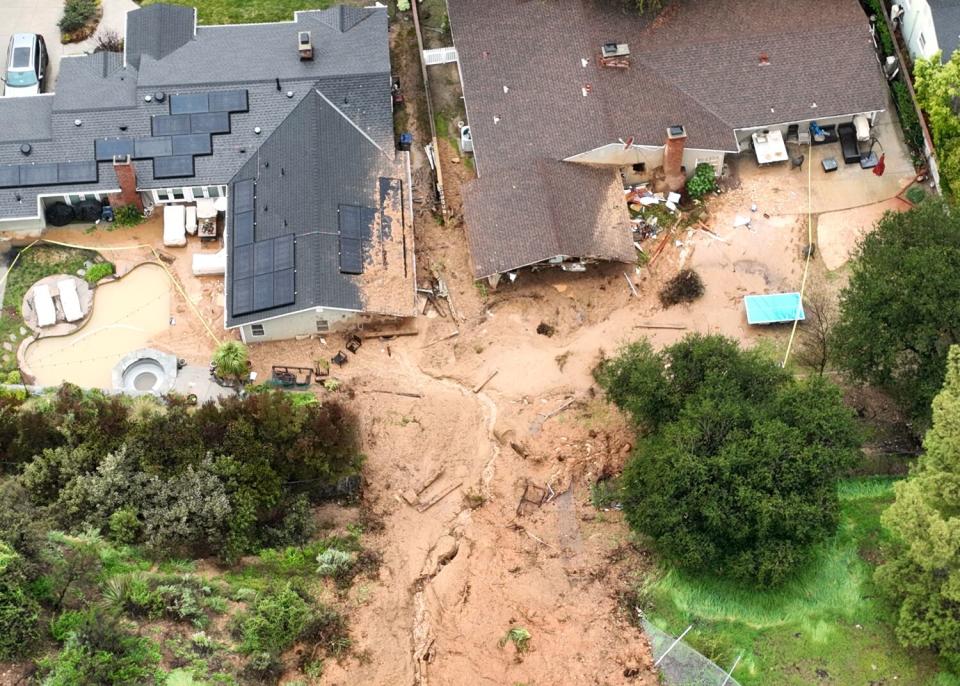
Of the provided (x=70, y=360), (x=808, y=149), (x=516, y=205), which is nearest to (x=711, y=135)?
(x=808, y=149)

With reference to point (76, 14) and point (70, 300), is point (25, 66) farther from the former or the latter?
point (70, 300)

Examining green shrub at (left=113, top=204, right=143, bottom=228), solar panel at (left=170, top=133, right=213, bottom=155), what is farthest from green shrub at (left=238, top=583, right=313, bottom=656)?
solar panel at (left=170, top=133, right=213, bottom=155)

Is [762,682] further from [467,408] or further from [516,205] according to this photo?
[516,205]

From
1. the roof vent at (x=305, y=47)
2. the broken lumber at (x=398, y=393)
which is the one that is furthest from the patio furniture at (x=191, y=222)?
the broken lumber at (x=398, y=393)

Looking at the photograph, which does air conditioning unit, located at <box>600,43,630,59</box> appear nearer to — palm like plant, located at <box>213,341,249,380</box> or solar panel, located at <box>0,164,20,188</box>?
palm like plant, located at <box>213,341,249,380</box>

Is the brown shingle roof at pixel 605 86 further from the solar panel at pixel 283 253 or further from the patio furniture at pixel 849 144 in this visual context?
the solar panel at pixel 283 253

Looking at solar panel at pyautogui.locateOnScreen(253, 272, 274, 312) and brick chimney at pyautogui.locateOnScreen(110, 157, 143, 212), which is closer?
solar panel at pyautogui.locateOnScreen(253, 272, 274, 312)
